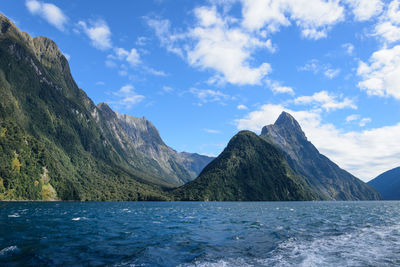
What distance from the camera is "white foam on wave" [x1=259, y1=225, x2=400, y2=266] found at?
26.2m

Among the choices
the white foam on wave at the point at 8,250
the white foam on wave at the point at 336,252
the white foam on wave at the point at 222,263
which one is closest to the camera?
the white foam on wave at the point at 222,263

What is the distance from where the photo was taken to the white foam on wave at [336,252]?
26.2 metres

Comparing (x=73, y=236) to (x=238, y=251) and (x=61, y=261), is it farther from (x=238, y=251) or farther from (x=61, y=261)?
(x=238, y=251)

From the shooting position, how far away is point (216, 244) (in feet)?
117

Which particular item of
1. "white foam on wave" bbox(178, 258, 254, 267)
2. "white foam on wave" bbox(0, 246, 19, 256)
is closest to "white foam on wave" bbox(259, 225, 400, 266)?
"white foam on wave" bbox(178, 258, 254, 267)

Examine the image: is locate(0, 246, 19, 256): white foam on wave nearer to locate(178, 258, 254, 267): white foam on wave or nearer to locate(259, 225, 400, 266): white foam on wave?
locate(178, 258, 254, 267): white foam on wave

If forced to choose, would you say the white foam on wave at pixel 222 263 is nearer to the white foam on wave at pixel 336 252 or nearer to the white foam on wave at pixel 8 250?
the white foam on wave at pixel 336 252

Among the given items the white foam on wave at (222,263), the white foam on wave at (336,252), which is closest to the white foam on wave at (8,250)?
the white foam on wave at (222,263)

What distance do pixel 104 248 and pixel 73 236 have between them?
1157cm

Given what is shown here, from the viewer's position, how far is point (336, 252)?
1207 inches

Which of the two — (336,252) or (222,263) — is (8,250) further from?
(336,252)

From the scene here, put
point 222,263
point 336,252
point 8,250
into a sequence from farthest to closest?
point 336,252 → point 8,250 → point 222,263

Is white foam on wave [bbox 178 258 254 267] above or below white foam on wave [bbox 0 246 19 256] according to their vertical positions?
below

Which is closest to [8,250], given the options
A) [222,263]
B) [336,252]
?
[222,263]
